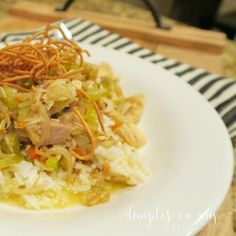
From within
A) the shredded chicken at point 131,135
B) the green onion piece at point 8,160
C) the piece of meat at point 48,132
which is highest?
the piece of meat at point 48,132

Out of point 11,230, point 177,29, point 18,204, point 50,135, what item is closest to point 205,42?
point 177,29

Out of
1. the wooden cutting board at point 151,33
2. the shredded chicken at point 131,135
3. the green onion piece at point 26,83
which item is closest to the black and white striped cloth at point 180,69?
the wooden cutting board at point 151,33

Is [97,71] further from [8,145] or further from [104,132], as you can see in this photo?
[8,145]

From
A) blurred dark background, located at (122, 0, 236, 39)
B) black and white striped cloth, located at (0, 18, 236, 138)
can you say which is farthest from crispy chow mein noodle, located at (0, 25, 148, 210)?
blurred dark background, located at (122, 0, 236, 39)

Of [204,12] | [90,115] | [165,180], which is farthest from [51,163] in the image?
[204,12]

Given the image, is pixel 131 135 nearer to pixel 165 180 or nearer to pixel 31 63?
pixel 165 180

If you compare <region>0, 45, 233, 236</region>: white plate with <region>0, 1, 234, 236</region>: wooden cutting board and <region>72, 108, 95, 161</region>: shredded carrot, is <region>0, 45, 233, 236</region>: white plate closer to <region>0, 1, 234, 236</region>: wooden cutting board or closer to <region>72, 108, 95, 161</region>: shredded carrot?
<region>72, 108, 95, 161</region>: shredded carrot

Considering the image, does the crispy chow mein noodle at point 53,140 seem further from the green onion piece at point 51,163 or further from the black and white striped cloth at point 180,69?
the black and white striped cloth at point 180,69
